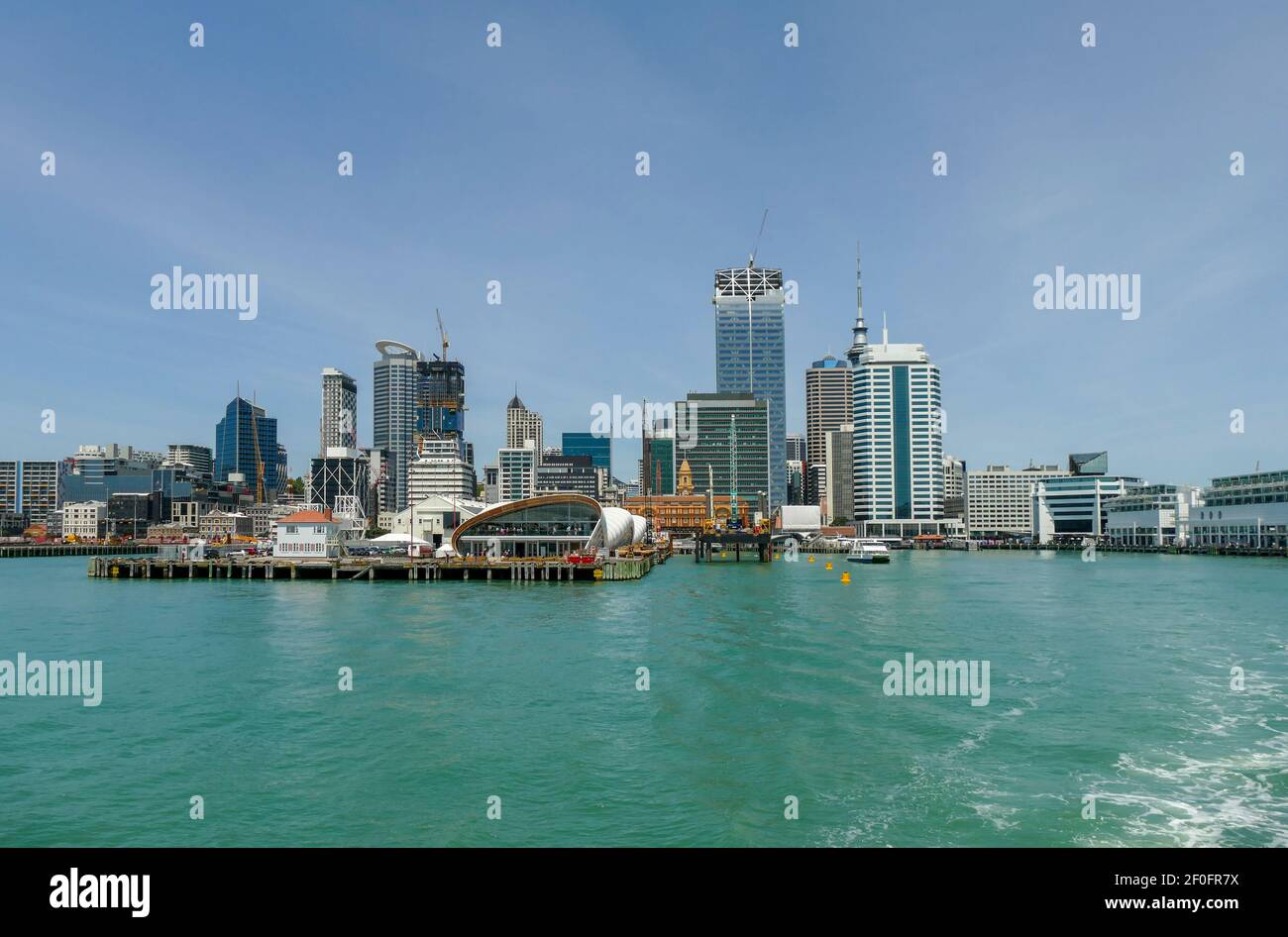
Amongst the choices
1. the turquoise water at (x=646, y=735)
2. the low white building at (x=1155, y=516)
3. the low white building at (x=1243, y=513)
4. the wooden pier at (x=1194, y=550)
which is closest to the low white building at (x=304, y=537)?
the turquoise water at (x=646, y=735)

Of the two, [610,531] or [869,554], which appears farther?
[869,554]

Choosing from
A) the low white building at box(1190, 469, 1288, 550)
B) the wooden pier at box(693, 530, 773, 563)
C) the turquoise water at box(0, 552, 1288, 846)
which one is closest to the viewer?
the turquoise water at box(0, 552, 1288, 846)

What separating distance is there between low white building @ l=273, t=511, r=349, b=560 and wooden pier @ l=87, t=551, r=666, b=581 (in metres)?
2.53

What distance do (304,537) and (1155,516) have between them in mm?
184757

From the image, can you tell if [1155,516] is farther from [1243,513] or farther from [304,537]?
[304,537]

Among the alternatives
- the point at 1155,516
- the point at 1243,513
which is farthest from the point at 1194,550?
the point at 1155,516

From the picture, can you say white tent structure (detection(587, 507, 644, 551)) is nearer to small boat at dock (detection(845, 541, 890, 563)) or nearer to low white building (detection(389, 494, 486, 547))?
low white building (detection(389, 494, 486, 547))

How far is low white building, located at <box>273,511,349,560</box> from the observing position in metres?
102

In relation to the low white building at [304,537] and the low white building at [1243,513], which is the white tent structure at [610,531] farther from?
the low white building at [1243,513]

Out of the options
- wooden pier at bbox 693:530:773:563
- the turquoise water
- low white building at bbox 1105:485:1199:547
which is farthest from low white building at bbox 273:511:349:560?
low white building at bbox 1105:485:1199:547

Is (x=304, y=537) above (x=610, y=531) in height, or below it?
above

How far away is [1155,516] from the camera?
18588cm

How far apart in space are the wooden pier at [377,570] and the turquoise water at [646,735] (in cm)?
3532
